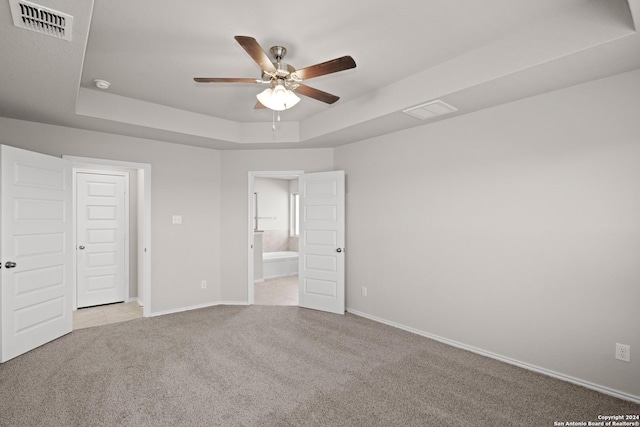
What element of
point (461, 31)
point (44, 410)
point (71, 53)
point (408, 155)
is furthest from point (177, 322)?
point (461, 31)

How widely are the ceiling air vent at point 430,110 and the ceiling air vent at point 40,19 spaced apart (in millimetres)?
2718

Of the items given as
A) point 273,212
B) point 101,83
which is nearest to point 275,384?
point 101,83

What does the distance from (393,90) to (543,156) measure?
1.49 m

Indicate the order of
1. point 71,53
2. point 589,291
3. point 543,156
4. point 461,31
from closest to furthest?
point 71,53 < point 461,31 < point 589,291 < point 543,156

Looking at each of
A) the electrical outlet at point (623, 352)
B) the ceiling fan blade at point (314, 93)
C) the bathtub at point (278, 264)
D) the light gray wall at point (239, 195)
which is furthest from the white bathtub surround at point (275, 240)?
the electrical outlet at point (623, 352)

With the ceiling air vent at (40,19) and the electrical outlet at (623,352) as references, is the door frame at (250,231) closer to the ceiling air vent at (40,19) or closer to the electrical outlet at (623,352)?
the ceiling air vent at (40,19)

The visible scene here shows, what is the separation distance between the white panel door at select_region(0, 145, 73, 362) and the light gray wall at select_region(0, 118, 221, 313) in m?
0.62

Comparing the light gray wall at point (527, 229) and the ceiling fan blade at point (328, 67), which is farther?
the light gray wall at point (527, 229)

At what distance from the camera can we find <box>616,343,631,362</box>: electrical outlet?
2471mm

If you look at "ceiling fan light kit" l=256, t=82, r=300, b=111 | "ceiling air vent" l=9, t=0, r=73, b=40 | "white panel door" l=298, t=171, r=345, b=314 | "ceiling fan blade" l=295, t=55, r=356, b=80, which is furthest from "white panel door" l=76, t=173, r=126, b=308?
"ceiling fan blade" l=295, t=55, r=356, b=80

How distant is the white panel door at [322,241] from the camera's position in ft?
15.4

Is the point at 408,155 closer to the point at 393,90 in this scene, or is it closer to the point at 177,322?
the point at 393,90

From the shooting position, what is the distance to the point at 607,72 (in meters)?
Answer: 2.48

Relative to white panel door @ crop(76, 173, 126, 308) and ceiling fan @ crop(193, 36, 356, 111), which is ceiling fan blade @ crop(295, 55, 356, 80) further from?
white panel door @ crop(76, 173, 126, 308)
